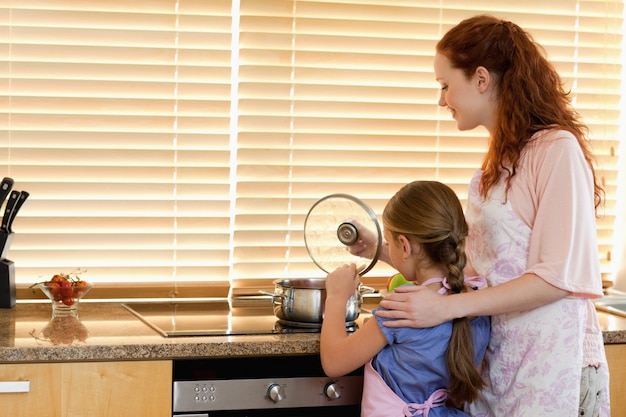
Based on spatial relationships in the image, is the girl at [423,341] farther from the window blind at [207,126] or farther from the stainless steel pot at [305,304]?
the window blind at [207,126]

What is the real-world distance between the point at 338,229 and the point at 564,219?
1.92 ft

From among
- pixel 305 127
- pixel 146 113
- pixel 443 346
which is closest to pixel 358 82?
pixel 305 127

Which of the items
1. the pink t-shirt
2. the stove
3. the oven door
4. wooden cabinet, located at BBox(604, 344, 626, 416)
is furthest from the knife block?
wooden cabinet, located at BBox(604, 344, 626, 416)

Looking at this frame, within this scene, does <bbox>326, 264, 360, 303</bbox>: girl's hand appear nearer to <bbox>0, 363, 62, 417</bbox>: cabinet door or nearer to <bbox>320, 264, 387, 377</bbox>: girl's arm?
<bbox>320, 264, 387, 377</bbox>: girl's arm

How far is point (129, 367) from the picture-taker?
1.85 metres

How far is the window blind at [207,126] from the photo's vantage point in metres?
2.44

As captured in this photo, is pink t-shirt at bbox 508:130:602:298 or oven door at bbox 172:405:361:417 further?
oven door at bbox 172:405:361:417

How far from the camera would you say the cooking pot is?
2.06m

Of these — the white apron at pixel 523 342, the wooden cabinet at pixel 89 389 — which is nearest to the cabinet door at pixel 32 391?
the wooden cabinet at pixel 89 389

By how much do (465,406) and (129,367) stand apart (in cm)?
73

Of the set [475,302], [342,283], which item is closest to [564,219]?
[475,302]

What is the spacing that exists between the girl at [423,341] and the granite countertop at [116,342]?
0.15 m

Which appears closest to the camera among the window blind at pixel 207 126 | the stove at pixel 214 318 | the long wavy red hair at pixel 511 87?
the long wavy red hair at pixel 511 87

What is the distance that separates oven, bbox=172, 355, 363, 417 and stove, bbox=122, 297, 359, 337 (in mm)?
73
